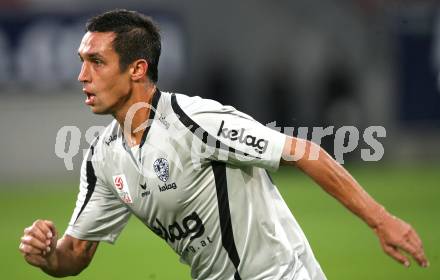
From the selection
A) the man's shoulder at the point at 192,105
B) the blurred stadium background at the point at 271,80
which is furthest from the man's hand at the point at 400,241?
the blurred stadium background at the point at 271,80

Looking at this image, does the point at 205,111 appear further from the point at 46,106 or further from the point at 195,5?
the point at 195,5

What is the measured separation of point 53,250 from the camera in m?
5.89

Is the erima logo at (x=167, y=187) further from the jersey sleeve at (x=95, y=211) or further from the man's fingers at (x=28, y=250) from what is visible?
the man's fingers at (x=28, y=250)

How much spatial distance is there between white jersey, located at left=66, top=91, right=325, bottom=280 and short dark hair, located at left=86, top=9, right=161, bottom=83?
245 millimetres

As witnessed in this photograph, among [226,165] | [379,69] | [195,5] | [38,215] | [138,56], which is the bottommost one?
[38,215]

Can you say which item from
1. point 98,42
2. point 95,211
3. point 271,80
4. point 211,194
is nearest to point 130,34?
point 98,42

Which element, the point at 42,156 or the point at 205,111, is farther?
the point at 42,156

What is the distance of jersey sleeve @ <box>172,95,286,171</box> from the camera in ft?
17.4

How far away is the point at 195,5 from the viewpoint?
73.5ft

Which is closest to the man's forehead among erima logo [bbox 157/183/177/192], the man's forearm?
erima logo [bbox 157/183/177/192]

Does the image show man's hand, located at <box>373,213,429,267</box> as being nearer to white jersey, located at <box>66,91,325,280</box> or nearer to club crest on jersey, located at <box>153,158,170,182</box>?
white jersey, located at <box>66,91,325,280</box>

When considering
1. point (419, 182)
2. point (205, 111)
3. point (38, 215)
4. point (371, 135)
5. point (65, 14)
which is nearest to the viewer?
point (205, 111)

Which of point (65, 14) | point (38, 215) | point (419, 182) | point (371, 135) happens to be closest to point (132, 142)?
point (38, 215)

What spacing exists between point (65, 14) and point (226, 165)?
47.1 ft
